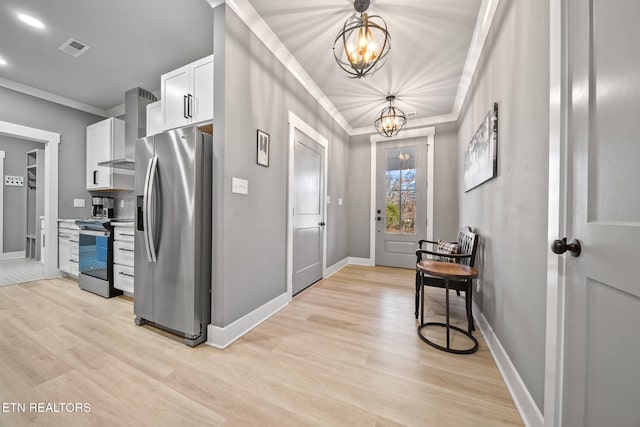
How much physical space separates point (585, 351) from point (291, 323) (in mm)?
1933

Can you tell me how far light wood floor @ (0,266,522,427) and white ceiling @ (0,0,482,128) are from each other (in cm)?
283

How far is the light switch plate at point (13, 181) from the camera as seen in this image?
4.72m

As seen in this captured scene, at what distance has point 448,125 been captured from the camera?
389cm

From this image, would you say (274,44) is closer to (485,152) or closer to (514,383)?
(485,152)

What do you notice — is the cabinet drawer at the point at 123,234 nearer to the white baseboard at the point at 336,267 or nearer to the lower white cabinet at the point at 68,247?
the lower white cabinet at the point at 68,247

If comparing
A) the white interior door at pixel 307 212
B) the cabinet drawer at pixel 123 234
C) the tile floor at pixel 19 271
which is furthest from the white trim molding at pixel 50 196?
the white interior door at pixel 307 212

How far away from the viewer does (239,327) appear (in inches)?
75.6

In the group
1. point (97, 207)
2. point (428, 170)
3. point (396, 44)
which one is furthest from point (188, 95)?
point (428, 170)

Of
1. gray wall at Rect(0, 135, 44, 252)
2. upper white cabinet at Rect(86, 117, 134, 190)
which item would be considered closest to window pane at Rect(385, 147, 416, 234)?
upper white cabinet at Rect(86, 117, 134, 190)

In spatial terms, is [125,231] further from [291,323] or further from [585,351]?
[585,351]

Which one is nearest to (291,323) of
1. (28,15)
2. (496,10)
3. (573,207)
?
(573,207)

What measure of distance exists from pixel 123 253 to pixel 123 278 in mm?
299

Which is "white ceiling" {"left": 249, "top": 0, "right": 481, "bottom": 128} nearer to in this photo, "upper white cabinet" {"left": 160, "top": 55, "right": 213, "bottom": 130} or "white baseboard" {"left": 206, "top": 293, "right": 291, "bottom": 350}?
"upper white cabinet" {"left": 160, "top": 55, "right": 213, "bottom": 130}

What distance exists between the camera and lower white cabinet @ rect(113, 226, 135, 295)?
8.52ft
